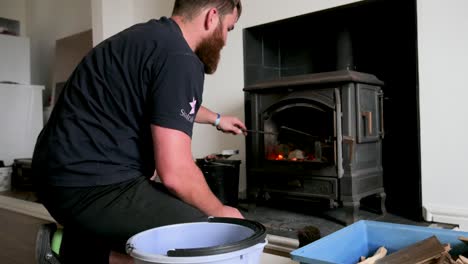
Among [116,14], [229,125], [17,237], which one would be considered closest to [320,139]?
[229,125]

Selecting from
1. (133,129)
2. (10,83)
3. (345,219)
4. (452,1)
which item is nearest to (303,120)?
(345,219)

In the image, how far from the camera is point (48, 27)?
16.9 feet

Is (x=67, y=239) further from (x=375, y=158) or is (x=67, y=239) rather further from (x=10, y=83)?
(x=10, y=83)

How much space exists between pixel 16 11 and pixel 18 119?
160 centimetres

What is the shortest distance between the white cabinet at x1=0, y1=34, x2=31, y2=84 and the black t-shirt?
405cm

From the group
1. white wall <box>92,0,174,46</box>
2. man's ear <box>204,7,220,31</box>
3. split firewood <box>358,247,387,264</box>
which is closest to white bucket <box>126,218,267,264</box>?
split firewood <box>358,247,387,264</box>

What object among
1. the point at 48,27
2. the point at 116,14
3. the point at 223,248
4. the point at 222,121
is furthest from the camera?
the point at 48,27

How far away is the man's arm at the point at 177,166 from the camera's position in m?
1.13

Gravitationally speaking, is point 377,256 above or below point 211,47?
below

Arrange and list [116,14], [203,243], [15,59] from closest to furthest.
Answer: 1. [203,243]
2. [116,14]
3. [15,59]

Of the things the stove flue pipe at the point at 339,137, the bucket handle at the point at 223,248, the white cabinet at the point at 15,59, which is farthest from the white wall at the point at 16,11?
the bucket handle at the point at 223,248

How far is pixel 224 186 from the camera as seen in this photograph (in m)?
2.52

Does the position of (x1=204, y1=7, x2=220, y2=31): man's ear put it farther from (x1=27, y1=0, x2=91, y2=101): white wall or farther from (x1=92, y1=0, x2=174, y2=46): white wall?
(x1=27, y1=0, x2=91, y2=101): white wall

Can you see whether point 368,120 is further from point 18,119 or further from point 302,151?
point 18,119
